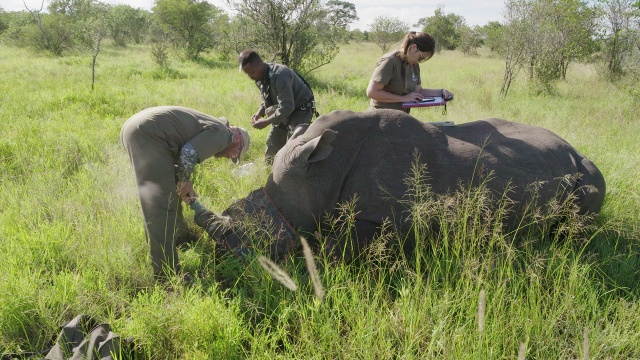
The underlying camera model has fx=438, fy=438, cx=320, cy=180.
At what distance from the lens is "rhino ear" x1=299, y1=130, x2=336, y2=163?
2.86 meters

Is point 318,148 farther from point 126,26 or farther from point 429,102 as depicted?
point 126,26

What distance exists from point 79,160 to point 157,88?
5.04m

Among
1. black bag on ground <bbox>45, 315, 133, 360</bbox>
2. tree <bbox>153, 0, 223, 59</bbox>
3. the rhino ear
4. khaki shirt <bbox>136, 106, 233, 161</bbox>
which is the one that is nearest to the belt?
khaki shirt <bbox>136, 106, 233, 161</bbox>

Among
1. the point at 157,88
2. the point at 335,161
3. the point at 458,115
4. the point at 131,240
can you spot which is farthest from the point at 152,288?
the point at 157,88

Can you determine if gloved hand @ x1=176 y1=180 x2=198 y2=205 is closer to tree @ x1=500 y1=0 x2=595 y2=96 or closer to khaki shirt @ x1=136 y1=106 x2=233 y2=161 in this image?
khaki shirt @ x1=136 y1=106 x2=233 y2=161

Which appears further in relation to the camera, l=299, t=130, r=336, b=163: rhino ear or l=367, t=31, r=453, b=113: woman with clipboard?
l=367, t=31, r=453, b=113: woman with clipboard

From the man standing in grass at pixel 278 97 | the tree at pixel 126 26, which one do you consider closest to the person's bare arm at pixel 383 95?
the man standing in grass at pixel 278 97

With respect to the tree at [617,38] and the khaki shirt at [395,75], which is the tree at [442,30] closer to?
the tree at [617,38]

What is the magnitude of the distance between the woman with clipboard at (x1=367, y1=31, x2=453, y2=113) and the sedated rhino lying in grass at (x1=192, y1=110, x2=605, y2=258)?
2.90 feet

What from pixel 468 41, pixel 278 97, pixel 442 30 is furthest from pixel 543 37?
pixel 442 30

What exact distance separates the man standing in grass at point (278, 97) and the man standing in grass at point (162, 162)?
61.3 inches

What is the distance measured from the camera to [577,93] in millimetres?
11008

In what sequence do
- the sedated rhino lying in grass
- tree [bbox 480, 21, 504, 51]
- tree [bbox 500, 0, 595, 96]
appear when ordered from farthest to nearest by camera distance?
tree [bbox 480, 21, 504, 51], tree [bbox 500, 0, 595, 96], the sedated rhino lying in grass

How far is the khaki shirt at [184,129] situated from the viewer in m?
3.05
